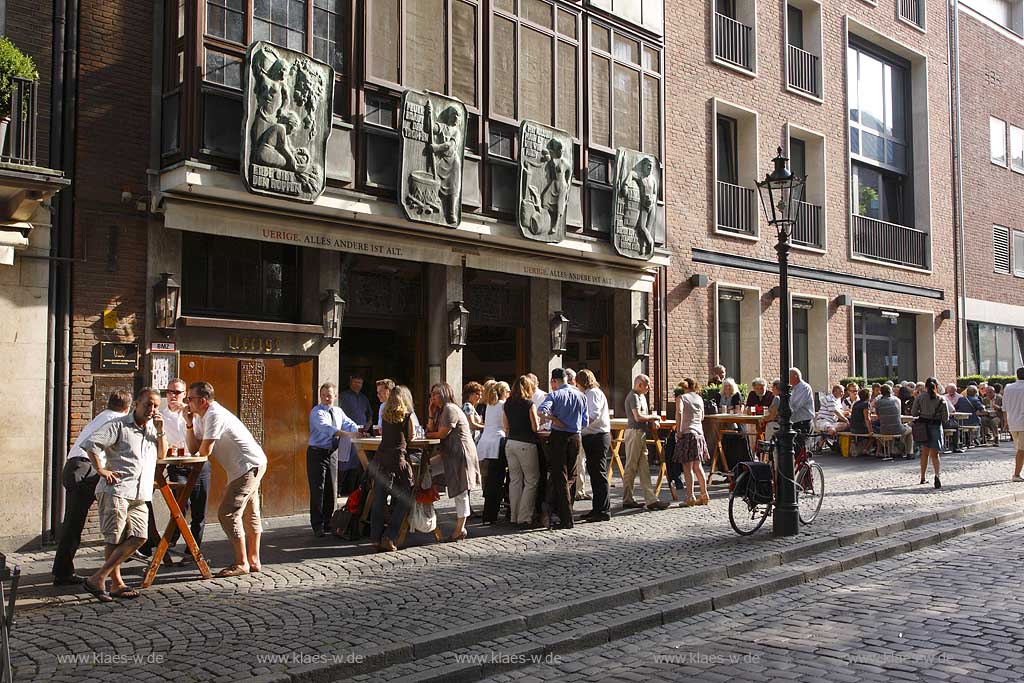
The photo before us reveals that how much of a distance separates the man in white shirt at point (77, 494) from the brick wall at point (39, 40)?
3.84 metres

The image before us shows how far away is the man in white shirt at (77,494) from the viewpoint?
7.96 m

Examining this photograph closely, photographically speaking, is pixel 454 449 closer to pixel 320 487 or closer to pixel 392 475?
pixel 392 475

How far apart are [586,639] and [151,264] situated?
23.7ft

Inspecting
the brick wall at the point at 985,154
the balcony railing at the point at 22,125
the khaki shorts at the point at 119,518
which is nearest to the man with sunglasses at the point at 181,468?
the khaki shorts at the point at 119,518

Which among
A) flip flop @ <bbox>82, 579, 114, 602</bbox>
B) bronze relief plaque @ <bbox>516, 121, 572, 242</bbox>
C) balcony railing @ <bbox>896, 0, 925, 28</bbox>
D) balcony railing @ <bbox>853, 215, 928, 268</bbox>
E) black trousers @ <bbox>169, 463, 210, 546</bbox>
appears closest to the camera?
flip flop @ <bbox>82, 579, 114, 602</bbox>

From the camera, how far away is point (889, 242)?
2530 cm

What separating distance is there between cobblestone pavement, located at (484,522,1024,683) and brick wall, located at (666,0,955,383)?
422 inches

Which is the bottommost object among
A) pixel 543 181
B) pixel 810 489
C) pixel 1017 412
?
pixel 810 489

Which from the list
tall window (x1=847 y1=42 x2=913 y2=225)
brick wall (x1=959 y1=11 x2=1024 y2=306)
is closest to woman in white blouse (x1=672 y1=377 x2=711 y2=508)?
tall window (x1=847 y1=42 x2=913 y2=225)

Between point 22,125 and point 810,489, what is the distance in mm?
9849

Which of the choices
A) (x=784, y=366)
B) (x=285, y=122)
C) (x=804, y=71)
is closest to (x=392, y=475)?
(x=784, y=366)

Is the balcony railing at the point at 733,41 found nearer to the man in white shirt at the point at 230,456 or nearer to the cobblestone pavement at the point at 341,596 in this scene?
the cobblestone pavement at the point at 341,596

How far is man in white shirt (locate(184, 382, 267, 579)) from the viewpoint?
8312mm

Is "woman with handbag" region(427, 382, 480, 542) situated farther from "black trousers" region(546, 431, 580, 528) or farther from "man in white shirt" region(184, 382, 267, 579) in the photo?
"man in white shirt" region(184, 382, 267, 579)
